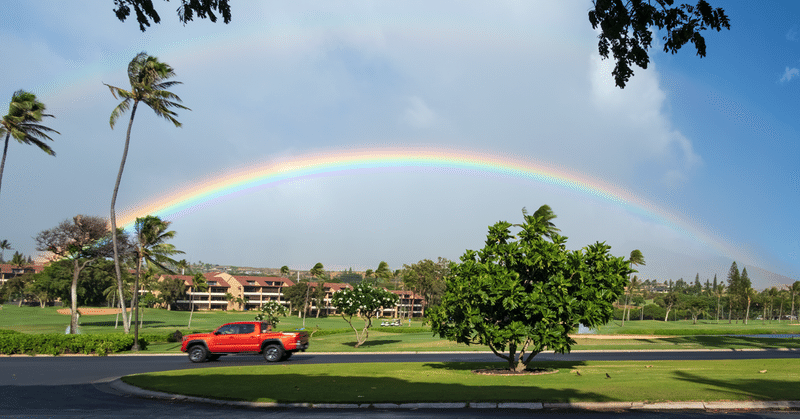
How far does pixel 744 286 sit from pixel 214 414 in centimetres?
18496

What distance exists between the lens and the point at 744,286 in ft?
525

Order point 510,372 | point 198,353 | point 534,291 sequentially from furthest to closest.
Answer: point 198,353 → point 510,372 → point 534,291

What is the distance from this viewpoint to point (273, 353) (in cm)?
2695

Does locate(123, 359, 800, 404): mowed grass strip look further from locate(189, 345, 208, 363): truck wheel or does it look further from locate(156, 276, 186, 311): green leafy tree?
locate(156, 276, 186, 311): green leafy tree

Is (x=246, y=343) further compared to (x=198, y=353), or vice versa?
(x=198, y=353)

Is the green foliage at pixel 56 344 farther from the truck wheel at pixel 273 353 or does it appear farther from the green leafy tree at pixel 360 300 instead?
the green leafy tree at pixel 360 300

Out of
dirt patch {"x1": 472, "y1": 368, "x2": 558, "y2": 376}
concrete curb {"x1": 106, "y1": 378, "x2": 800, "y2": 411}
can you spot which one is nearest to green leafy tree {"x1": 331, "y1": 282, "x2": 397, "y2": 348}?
dirt patch {"x1": 472, "y1": 368, "x2": 558, "y2": 376}

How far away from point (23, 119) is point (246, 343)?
2899 centimetres

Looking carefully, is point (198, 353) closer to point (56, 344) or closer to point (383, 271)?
point (56, 344)

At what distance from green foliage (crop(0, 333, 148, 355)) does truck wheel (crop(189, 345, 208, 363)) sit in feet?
33.5

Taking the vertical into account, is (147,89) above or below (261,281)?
above

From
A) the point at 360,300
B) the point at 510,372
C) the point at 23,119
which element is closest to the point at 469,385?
the point at 510,372

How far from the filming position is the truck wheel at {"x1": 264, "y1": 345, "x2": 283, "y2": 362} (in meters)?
26.8

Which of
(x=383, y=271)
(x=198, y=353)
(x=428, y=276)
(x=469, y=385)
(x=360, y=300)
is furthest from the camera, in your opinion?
(x=383, y=271)
